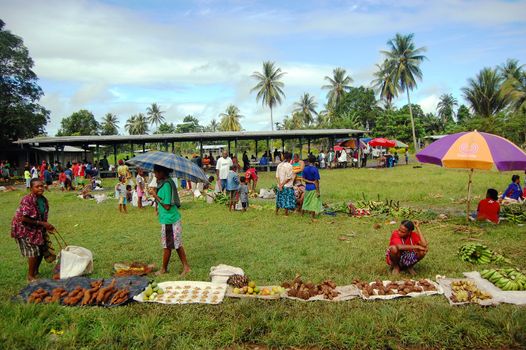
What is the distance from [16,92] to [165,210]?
27.5m

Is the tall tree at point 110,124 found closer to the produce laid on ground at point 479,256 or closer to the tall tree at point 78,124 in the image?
the tall tree at point 78,124

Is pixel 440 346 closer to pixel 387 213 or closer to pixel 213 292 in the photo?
pixel 213 292

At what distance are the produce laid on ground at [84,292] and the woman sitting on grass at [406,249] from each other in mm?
3457

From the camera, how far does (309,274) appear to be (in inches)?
224

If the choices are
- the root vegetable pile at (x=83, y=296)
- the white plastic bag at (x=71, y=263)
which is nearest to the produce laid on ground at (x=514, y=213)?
the root vegetable pile at (x=83, y=296)

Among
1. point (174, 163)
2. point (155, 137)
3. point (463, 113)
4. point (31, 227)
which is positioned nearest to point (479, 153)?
point (174, 163)

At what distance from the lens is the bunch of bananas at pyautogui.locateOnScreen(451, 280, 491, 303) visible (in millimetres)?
4527

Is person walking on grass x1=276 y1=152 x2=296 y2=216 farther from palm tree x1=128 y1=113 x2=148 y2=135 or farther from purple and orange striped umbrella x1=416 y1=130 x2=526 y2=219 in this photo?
palm tree x1=128 y1=113 x2=148 y2=135

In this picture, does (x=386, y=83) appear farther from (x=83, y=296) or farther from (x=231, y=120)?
(x=83, y=296)

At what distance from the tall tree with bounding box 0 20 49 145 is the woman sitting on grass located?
2785 cm

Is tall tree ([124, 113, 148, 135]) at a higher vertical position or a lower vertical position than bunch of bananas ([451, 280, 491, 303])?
higher

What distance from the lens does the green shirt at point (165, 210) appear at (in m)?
5.65

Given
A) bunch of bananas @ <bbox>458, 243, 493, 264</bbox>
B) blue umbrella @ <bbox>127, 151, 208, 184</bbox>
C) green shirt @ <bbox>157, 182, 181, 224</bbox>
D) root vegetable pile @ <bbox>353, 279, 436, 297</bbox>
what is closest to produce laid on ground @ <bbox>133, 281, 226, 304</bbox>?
green shirt @ <bbox>157, 182, 181, 224</bbox>

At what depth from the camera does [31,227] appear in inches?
215
